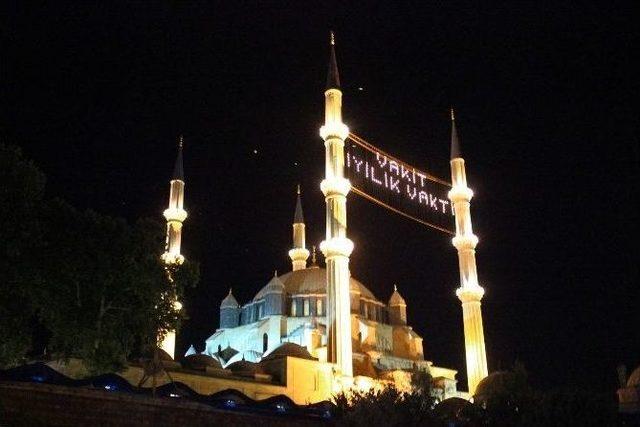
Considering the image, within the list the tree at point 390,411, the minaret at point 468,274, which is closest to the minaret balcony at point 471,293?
the minaret at point 468,274

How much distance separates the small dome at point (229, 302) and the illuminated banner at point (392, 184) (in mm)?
14350

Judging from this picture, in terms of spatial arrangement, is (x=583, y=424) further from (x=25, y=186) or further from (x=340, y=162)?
(x=340, y=162)

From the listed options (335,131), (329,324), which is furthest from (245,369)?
(335,131)

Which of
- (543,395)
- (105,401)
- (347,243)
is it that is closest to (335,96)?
(347,243)

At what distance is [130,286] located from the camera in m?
17.7

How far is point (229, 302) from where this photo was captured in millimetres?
41656

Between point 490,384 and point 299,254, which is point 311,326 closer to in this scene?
point 299,254

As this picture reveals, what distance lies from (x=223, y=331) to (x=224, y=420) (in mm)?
25646

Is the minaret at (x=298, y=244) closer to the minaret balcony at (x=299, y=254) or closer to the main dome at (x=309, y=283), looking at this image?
the minaret balcony at (x=299, y=254)

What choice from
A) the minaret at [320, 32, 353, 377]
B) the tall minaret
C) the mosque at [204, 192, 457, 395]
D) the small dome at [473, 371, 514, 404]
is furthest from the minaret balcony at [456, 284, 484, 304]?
the tall minaret

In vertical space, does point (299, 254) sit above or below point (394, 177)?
above

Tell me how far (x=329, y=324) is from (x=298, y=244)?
16571mm

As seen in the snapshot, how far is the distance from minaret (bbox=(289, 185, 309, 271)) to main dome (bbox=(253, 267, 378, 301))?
3.50m

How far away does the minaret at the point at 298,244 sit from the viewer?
145ft
